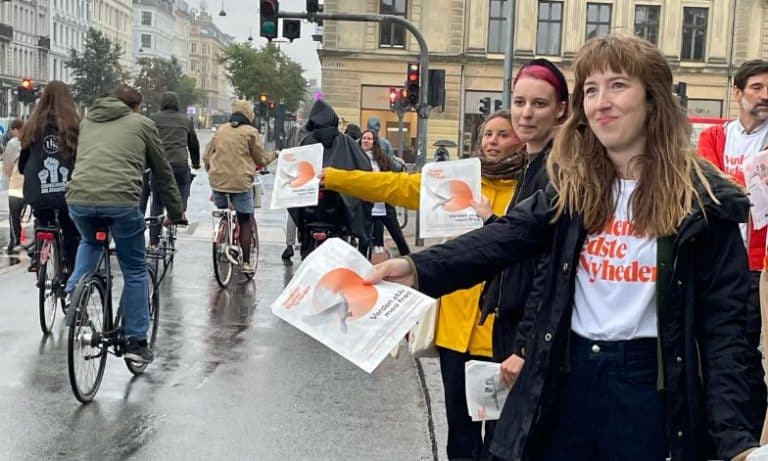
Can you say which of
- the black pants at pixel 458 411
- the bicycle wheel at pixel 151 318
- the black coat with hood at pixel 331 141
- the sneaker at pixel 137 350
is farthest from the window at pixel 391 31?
the black pants at pixel 458 411

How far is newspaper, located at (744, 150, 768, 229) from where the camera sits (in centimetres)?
527

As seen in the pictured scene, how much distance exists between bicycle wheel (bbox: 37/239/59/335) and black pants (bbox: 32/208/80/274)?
117 mm

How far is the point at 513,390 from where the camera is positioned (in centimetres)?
296

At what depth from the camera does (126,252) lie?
6.99m

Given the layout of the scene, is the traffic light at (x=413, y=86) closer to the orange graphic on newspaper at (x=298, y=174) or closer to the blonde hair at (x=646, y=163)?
the orange graphic on newspaper at (x=298, y=174)

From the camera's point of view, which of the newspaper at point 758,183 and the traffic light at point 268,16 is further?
the traffic light at point 268,16

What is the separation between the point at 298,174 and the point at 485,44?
47843mm

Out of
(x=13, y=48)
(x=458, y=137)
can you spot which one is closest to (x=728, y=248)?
(x=458, y=137)

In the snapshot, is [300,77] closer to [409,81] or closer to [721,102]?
[721,102]

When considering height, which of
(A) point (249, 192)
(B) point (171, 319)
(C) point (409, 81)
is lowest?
(B) point (171, 319)

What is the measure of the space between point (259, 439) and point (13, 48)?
103 meters

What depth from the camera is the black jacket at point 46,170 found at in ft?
27.6

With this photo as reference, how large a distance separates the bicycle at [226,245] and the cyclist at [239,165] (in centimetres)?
9

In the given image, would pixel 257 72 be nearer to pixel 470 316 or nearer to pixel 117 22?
pixel 470 316
